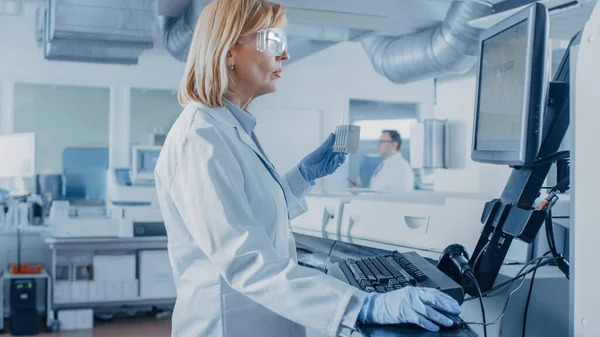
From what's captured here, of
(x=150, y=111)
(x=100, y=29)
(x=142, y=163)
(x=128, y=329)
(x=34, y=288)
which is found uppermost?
(x=100, y=29)

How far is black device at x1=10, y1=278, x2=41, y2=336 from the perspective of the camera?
4102 millimetres

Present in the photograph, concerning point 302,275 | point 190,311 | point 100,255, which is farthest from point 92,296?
point 302,275

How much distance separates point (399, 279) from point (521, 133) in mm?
302

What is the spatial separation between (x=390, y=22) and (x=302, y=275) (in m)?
2.48

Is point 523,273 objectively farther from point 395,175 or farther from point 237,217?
point 395,175

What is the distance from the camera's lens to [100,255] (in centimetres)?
438

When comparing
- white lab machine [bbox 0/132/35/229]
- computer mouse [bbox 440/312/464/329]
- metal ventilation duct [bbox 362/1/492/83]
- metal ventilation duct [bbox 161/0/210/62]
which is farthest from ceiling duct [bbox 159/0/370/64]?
computer mouse [bbox 440/312/464/329]

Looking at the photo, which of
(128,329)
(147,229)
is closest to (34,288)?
(128,329)

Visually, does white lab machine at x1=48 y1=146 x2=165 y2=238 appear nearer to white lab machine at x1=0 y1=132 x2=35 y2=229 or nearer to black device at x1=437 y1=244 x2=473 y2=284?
white lab machine at x1=0 y1=132 x2=35 y2=229

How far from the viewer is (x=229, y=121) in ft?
3.83

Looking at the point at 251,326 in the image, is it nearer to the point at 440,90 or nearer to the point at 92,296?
the point at 440,90

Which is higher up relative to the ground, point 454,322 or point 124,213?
point 454,322

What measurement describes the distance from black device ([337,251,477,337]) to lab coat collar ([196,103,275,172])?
9.9 inches

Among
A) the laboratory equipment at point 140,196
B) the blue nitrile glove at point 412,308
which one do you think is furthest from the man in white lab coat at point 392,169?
the blue nitrile glove at point 412,308
